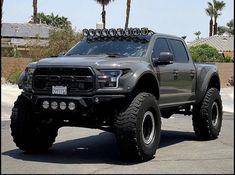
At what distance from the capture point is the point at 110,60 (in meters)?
7.70

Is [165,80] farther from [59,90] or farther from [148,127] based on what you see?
[59,90]

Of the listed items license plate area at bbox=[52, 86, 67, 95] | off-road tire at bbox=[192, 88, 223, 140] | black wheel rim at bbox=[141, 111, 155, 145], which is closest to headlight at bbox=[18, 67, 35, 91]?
license plate area at bbox=[52, 86, 67, 95]

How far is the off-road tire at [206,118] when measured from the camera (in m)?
10.1

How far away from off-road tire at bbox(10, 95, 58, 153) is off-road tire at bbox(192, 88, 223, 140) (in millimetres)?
3136

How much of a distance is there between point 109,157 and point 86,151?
0.79 metres

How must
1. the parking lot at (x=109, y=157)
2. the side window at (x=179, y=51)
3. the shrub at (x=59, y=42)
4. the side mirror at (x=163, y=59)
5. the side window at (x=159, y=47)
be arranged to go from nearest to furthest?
the parking lot at (x=109, y=157), the side mirror at (x=163, y=59), the side window at (x=159, y=47), the side window at (x=179, y=51), the shrub at (x=59, y=42)

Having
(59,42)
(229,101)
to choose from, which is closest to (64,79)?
(229,101)

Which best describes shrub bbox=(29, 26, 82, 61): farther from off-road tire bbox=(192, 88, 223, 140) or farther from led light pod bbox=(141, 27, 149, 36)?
led light pod bbox=(141, 27, 149, 36)

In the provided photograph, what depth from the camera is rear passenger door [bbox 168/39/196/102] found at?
9344 millimetres

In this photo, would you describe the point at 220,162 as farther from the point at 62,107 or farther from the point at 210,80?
the point at 210,80

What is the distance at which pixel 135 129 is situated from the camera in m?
7.31

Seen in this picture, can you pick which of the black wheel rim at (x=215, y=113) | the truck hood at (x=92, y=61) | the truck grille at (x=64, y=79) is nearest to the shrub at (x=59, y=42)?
the black wheel rim at (x=215, y=113)

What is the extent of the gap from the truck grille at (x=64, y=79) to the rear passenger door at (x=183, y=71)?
2.25 m

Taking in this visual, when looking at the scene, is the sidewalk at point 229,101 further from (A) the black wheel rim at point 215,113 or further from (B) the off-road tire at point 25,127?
(B) the off-road tire at point 25,127
